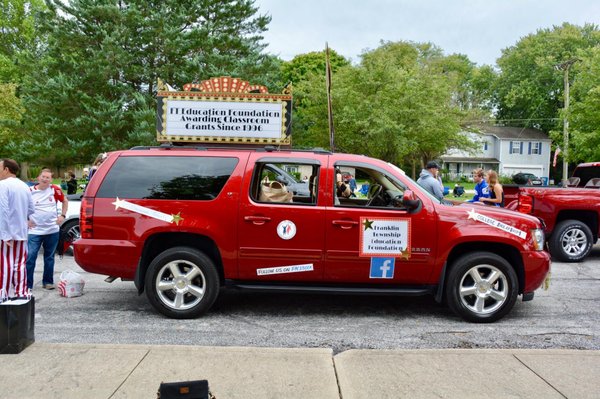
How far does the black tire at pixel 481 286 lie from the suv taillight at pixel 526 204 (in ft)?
13.3

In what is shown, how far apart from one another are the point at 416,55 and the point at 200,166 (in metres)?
54.6

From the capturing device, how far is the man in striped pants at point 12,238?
16.6 ft


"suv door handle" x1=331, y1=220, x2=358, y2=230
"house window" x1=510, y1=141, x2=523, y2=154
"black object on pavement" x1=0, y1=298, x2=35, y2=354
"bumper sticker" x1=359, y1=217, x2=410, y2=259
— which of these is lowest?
"black object on pavement" x1=0, y1=298, x2=35, y2=354

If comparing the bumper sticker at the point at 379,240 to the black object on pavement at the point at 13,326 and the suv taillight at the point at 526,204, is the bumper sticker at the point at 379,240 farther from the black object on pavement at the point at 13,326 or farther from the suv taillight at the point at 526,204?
the suv taillight at the point at 526,204

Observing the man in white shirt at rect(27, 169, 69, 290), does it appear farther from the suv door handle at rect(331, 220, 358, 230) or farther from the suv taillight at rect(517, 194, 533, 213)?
the suv taillight at rect(517, 194, 533, 213)

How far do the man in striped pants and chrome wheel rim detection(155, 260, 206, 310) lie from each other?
1328mm

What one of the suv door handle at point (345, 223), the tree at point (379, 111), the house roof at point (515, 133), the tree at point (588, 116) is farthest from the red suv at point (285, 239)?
the house roof at point (515, 133)

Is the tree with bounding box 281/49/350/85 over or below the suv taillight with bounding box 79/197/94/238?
over

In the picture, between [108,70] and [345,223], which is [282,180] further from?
[108,70]

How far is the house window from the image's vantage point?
2174 inches


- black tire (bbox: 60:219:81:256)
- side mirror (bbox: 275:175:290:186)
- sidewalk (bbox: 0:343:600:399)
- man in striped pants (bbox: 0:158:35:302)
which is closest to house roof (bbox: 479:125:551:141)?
black tire (bbox: 60:219:81:256)

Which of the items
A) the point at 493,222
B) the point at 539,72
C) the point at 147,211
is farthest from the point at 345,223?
the point at 539,72

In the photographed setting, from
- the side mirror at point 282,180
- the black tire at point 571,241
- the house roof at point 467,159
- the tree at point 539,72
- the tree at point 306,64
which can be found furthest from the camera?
the house roof at point 467,159

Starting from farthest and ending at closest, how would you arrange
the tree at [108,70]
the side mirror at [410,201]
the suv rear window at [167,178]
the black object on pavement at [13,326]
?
the tree at [108,70], the suv rear window at [167,178], the side mirror at [410,201], the black object on pavement at [13,326]
